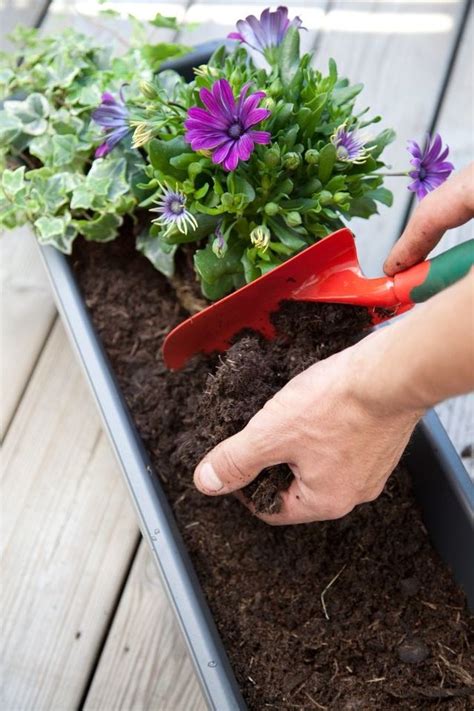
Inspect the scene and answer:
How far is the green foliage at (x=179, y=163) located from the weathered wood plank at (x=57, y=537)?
282 mm

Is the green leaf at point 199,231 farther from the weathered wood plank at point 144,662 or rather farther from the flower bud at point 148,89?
the weathered wood plank at point 144,662

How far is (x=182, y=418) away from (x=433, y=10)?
0.95 metres

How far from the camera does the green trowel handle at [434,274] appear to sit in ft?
2.40

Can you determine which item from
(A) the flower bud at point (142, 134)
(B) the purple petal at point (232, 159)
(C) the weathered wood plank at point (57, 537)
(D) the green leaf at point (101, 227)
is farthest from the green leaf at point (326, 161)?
(C) the weathered wood plank at point (57, 537)

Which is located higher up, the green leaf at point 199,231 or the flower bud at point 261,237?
the flower bud at point 261,237

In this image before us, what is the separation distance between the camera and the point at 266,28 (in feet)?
2.92

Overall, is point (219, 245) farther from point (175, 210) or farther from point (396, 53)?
point (396, 53)

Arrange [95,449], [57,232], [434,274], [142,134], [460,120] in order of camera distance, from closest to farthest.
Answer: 1. [434,274]
2. [142,134]
3. [57,232]
4. [95,449]
5. [460,120]

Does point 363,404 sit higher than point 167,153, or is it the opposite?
point 167,153

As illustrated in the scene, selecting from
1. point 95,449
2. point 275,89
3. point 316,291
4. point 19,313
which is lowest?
point 95,449

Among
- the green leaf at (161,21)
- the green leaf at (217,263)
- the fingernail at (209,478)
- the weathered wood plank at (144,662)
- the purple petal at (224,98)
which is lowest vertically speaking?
the weathered wood plank at (144,662)

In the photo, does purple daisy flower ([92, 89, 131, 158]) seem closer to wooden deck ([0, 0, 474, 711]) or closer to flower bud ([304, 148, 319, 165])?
flower bud ([304, 148, 319, 165])

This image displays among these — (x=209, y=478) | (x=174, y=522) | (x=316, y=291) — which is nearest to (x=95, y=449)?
(x=174, y=522)

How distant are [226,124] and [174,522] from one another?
50cm
